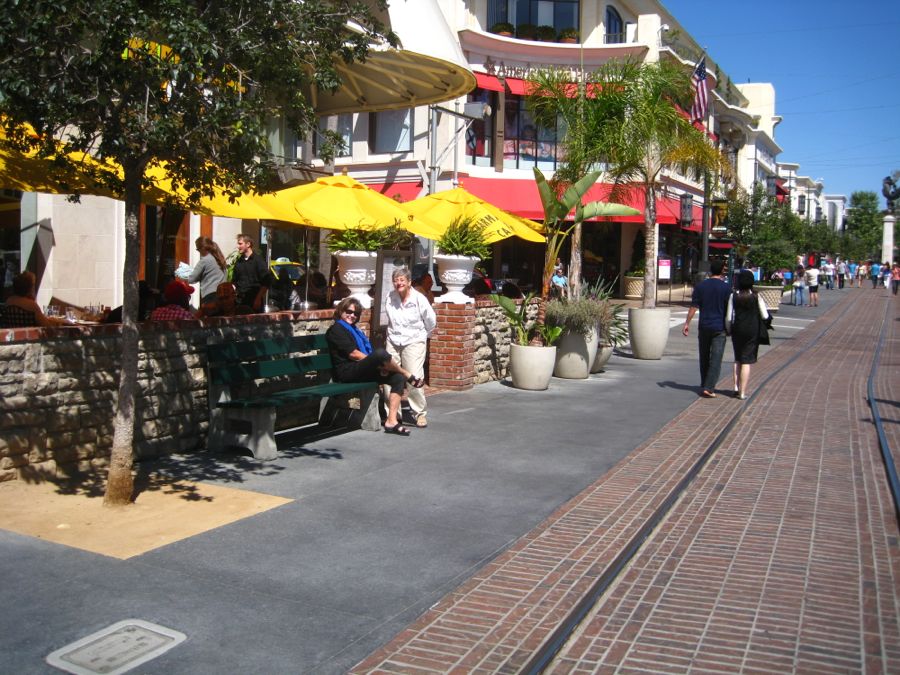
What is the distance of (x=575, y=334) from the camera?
44.2 ft

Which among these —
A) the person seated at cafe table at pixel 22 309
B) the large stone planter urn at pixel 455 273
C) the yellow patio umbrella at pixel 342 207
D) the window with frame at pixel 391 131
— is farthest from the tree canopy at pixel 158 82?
the window with frame at pixel 391 131

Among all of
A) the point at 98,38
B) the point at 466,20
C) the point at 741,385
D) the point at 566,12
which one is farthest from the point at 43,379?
the point at 566,12

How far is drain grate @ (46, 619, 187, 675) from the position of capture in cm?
396

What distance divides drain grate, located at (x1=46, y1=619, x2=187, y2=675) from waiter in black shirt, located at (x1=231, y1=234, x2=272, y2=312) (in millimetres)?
7874

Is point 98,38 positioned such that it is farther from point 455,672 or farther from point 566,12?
point 566,12

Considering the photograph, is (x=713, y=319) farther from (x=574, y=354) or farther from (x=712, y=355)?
(x=574, y=354)

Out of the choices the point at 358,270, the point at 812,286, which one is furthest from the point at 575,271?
the point at 812,286

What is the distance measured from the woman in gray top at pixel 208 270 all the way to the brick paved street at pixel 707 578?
6071mm

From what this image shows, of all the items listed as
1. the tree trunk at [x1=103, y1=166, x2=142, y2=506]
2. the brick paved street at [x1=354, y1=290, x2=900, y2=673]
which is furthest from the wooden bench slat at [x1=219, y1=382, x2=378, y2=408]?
the brick paved street at [x1=354, y1=290, x2=900, y2=673]

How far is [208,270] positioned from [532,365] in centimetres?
456

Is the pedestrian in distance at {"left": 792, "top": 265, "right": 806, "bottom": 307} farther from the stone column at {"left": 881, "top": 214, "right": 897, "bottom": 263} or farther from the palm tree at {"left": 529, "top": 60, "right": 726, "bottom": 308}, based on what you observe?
the stone column at {"left": 881, "top": 214, "right": 897, "bottom": 263}

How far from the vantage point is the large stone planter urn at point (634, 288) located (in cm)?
3375

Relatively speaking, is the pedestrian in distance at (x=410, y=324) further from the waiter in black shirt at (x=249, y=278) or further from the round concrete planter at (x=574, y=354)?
the round concrete planter at (x=574, y=354)

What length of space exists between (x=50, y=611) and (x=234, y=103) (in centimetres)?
335
